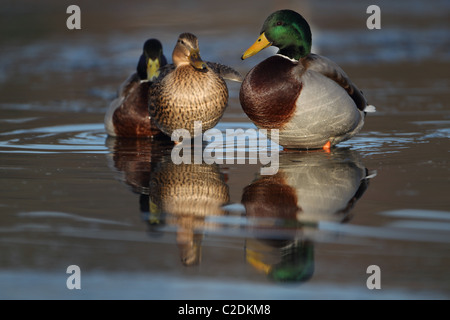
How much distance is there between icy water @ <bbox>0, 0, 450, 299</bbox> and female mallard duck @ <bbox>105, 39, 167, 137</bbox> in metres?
0.12

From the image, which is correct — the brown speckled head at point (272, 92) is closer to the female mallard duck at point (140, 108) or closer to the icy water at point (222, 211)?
the icy water at point (222, 211)

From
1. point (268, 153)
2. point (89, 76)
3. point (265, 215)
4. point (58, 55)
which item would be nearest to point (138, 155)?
point (268, 153)

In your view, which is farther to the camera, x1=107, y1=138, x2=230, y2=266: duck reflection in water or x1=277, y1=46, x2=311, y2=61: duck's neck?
x1=277, y1=46, x2=311, y2=61: duck's neck

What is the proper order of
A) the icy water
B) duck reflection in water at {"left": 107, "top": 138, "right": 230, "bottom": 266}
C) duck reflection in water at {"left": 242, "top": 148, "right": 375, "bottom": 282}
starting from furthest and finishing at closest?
duck reflection in water at {"left": 107, "top": 138, "right": 230, "bottom": 266}
duck reflection in water at {"left": 242, "top": 148, "right": 375, "bottom": 282}
the icy water

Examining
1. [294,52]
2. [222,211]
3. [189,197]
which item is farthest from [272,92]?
[222,211]

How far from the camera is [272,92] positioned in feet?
17.4

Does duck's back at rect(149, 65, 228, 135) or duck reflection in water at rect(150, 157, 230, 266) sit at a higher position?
duck's back at rect(149, 65, 228, 135)

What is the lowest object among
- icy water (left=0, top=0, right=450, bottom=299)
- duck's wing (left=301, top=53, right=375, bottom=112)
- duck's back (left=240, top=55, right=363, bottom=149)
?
icy water (left=0, top=0, right=450, bottom=299)

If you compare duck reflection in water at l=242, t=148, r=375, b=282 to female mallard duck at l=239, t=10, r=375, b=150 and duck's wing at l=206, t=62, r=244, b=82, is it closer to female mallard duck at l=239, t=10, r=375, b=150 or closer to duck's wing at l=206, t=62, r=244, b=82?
female mallard duck at l=239, t=10, r=375, b=150

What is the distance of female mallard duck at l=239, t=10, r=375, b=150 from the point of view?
5309 mm

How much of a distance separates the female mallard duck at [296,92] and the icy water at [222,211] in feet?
0.68

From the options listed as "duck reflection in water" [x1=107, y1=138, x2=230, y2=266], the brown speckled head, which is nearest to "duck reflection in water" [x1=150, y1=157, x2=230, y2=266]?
"duck reflection in water" [x1=107, y1=138, x2=230, y2=266]

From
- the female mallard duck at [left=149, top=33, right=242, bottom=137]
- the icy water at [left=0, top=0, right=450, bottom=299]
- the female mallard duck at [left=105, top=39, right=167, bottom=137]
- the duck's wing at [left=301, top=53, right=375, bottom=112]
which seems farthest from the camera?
the female mallard duck at [left=105, top=39, right=167, bottom=137]

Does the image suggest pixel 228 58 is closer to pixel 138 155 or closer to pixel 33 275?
pixel 138 155
